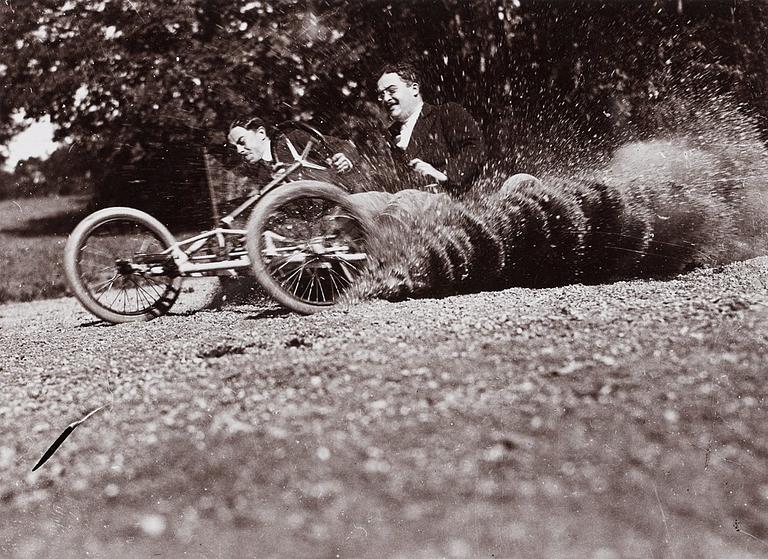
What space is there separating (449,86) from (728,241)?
1367mm

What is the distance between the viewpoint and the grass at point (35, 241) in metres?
2.36

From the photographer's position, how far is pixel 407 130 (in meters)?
2.67

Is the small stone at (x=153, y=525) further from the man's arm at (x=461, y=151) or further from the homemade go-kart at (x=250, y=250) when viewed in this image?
the man's arm at (x=461, y=151)

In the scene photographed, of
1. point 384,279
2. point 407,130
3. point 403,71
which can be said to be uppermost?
point 403,71

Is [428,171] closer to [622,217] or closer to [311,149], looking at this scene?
[311,149]

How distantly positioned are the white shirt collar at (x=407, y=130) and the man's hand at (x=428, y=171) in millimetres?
90

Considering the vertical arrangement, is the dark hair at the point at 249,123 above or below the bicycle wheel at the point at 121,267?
above

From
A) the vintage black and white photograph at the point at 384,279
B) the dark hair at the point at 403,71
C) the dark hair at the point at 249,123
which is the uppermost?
the dark hair at the point at 403,71

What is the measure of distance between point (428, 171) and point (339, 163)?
41cm

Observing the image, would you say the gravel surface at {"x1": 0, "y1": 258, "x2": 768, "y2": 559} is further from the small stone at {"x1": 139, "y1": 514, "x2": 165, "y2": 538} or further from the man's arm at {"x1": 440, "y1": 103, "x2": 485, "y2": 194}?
the man's arm at {"x1": 440, "y1": 103, "x2": 485, "y2": 194}

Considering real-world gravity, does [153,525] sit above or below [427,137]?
below

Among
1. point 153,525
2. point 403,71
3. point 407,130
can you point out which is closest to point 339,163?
point 407,130

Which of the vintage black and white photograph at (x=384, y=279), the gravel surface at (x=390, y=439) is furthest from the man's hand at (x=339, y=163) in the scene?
the gravel surface at (x=390, y=439)

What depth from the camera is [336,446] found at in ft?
6.52
